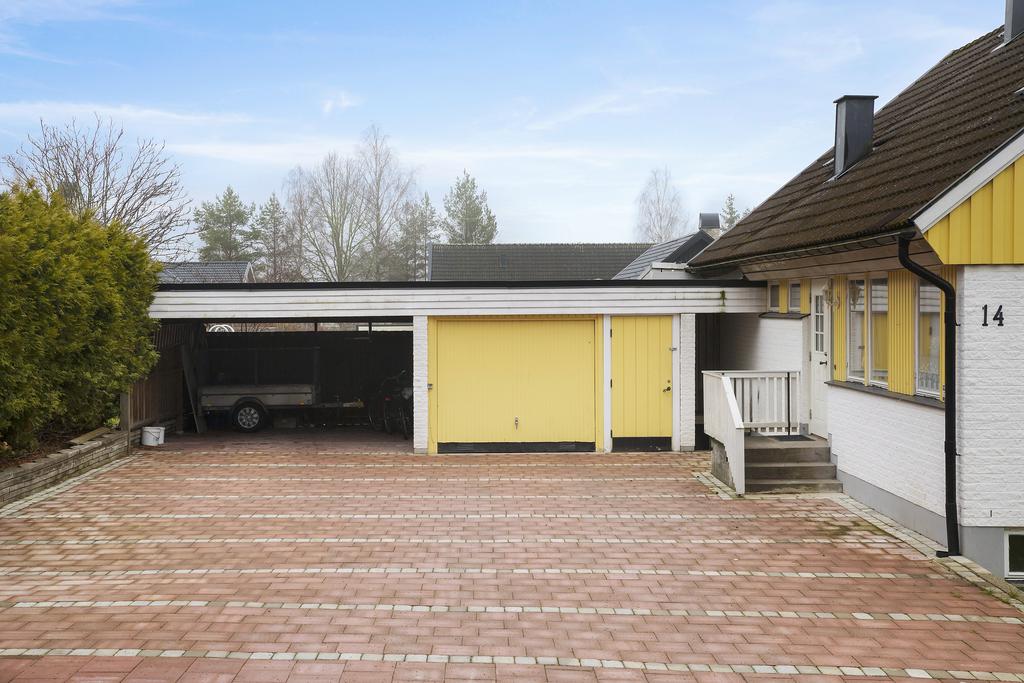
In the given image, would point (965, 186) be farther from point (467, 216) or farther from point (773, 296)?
point (467, 216)

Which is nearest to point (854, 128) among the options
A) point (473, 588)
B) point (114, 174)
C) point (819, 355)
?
point (819, 355)

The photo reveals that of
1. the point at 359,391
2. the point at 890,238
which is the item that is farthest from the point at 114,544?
the point at 359,391

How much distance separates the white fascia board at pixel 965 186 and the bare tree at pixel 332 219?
40888 millimetres

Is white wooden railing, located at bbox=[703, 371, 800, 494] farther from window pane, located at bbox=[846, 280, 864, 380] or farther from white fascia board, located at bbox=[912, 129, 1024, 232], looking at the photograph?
white fascia board, located at bbox=[912, 129, 1024, 232]

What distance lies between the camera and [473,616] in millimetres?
6793

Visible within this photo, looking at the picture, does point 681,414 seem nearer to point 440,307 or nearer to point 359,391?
point 440,307

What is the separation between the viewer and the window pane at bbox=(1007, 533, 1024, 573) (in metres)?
8.48

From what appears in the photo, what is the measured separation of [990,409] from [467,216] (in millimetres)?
46493

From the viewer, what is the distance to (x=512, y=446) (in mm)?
14836

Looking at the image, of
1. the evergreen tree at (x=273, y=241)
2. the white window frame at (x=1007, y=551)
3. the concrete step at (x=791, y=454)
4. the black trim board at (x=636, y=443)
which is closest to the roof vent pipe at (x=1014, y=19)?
the concrete step at (x=791, y=454)

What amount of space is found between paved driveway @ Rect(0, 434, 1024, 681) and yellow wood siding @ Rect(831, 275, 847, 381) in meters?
1.72

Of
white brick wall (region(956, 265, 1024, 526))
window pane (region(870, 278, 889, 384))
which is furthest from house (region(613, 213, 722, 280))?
white brick wall (region(956, 265, 1024, 526))

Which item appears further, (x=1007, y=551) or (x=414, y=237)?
(x=414, y=237)

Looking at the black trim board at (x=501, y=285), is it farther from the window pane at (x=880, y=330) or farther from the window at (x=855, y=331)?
the window pane at (x=880, y=330)
